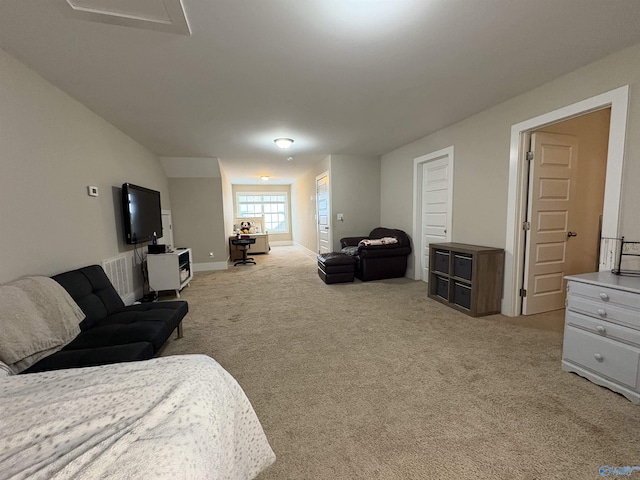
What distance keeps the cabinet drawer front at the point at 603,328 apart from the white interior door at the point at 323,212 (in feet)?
13.8

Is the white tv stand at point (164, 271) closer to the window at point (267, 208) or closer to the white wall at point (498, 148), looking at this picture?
the white wall at point (498, 148)

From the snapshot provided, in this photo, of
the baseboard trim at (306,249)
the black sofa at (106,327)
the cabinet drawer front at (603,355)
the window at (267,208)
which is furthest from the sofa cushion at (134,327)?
the window at (267,208)

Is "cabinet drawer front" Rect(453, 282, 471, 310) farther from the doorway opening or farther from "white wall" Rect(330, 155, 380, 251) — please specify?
"white wall" Rect(330, 155, 380, 251)

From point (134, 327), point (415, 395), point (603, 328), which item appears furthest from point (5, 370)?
point (603, 328)

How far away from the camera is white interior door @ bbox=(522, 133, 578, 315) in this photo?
2.97 meters

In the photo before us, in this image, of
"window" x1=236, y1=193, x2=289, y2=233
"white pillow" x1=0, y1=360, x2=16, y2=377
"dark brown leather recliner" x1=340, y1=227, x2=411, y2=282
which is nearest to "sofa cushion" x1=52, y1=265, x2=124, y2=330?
"white pillow" x1=0, y1=360, x2=16, y2=377

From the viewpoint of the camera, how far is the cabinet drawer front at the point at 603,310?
5.56ft

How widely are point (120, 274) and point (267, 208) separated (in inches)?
286

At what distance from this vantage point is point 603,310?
183 cm

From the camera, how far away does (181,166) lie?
222 inches

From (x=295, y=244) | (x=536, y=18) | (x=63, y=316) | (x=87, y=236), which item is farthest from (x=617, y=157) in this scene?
(x=295, y=244)

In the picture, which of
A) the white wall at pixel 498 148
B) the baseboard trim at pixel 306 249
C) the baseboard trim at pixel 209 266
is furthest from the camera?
the baseboard trim at pixel 306 249

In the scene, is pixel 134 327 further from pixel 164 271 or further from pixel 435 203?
pixel 435 203

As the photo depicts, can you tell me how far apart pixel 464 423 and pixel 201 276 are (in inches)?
207
